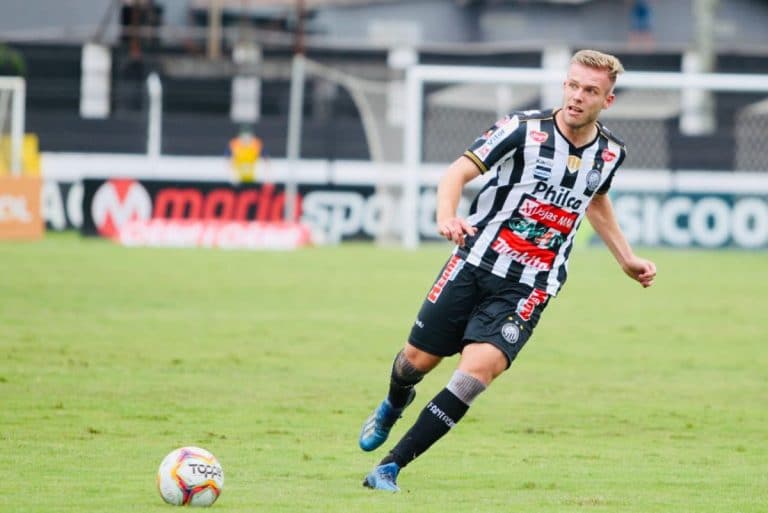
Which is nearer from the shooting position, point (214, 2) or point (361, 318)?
point (361, 318)

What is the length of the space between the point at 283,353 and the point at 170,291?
212 inches

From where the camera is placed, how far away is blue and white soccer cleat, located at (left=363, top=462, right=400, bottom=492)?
25.3 feet

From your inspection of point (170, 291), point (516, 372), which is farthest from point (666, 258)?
point (516, 372)

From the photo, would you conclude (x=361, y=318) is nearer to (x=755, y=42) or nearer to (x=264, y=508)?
(x=264, y=508)

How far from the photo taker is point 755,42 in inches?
2307

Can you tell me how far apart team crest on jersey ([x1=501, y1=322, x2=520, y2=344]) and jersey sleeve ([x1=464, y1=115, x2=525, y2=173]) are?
0.79 meters

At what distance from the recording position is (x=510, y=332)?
7828mm

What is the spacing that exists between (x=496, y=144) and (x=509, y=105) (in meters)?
26.8

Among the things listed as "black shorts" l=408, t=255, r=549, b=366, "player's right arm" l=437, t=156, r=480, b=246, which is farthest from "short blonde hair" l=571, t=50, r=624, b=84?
"black shorts" l=408, t=255, r=549, b=366

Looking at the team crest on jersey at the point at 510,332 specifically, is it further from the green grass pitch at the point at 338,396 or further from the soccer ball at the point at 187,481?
the soccer ball at the point at 187,481

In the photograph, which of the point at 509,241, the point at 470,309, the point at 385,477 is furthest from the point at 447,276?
the point at 385,477

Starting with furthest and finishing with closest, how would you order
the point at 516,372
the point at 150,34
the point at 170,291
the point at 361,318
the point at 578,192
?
the point at 150,34 < the point at 170,291 < the point at 361,318 < the point at 516,372 < the point at 578,192

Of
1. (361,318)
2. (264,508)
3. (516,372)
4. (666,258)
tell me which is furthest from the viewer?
(666,258)

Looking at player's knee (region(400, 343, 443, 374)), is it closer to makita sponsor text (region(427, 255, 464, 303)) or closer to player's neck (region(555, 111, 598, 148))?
makita sponsor text (region(427, 255, 464, 303))
